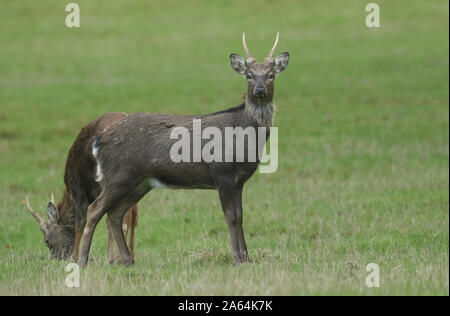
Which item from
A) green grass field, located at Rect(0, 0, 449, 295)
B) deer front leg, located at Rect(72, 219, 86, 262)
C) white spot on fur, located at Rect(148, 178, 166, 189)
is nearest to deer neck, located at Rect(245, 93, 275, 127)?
white spot on fur, located at Rect(148, 178, 166, 189)

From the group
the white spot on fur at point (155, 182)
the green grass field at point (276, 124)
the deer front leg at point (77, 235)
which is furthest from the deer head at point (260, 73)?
the deer front leg at point (77, 235)

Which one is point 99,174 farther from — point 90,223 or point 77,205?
point 77,205

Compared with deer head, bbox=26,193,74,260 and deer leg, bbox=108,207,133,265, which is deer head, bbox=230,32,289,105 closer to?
deer leg, bbox=108,207,133,265

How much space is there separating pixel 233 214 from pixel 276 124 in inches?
518

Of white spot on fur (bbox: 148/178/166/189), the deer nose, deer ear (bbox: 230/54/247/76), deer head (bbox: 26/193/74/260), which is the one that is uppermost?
deer ear (bbox: 230/54/247/76)

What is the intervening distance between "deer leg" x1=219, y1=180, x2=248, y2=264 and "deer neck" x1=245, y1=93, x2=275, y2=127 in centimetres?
90

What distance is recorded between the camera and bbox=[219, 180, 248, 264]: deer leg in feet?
32.2

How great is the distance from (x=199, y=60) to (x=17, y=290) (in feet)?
79.3

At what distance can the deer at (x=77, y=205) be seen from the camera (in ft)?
37.0

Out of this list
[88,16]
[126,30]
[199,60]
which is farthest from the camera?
[88,16]

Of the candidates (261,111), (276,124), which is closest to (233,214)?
(261,111)

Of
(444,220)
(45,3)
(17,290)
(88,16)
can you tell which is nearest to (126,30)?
(88,16)

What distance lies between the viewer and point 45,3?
132 feet

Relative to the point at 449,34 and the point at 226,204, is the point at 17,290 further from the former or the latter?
the point at 449,34
